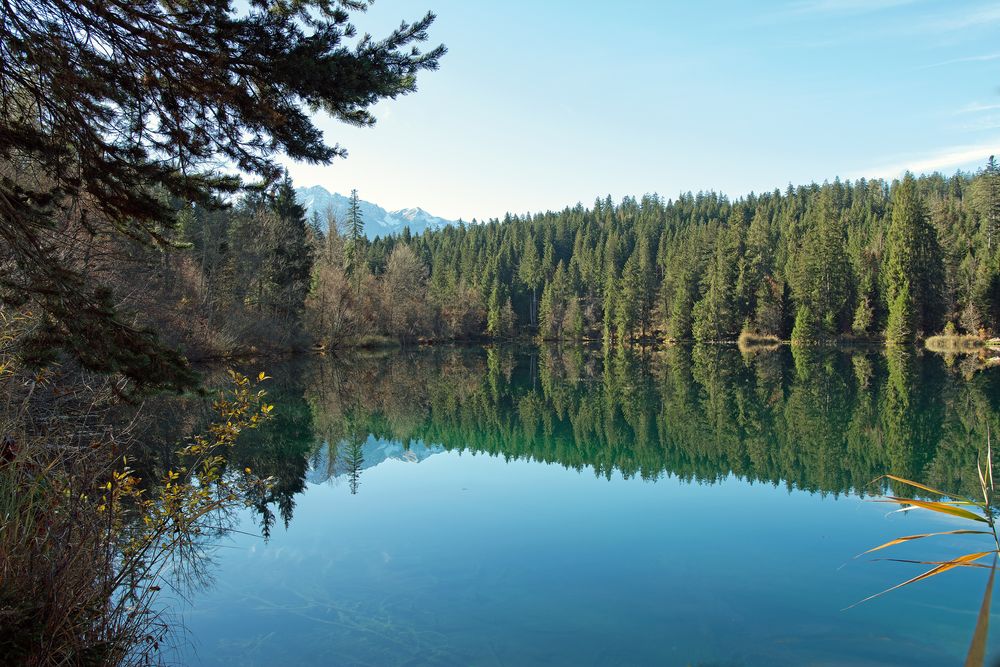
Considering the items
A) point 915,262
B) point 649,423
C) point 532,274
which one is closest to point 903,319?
point 915,262

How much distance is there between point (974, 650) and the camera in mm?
1060

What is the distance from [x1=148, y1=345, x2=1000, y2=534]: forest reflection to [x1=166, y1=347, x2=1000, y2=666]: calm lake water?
0.35 feet

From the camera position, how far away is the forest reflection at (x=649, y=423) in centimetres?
1292

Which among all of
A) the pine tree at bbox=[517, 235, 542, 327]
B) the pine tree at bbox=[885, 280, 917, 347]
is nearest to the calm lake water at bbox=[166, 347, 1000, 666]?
the pine tree at bbox=[885, 280, 917, 347]

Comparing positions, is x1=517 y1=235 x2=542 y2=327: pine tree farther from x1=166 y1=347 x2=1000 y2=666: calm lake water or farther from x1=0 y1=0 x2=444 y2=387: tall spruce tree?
x1=0 y1=0 x2=444 y2=387: tall spruce tree

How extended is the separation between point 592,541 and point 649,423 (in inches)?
389

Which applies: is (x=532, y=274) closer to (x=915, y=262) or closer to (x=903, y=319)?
(x=915, y=262)

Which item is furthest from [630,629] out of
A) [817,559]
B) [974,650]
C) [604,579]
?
[974,650]

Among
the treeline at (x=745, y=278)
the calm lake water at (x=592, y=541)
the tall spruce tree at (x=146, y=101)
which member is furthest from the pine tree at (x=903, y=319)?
the tall spruce tree at (x=146, y=101)

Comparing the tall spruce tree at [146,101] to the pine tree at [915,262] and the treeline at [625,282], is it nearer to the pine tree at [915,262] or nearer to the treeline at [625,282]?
the treeline at [625,282]

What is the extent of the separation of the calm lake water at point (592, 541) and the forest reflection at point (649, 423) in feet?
0.35

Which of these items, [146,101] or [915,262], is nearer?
[146,101]

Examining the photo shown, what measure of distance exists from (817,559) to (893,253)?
49079mm

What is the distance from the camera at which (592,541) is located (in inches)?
353
